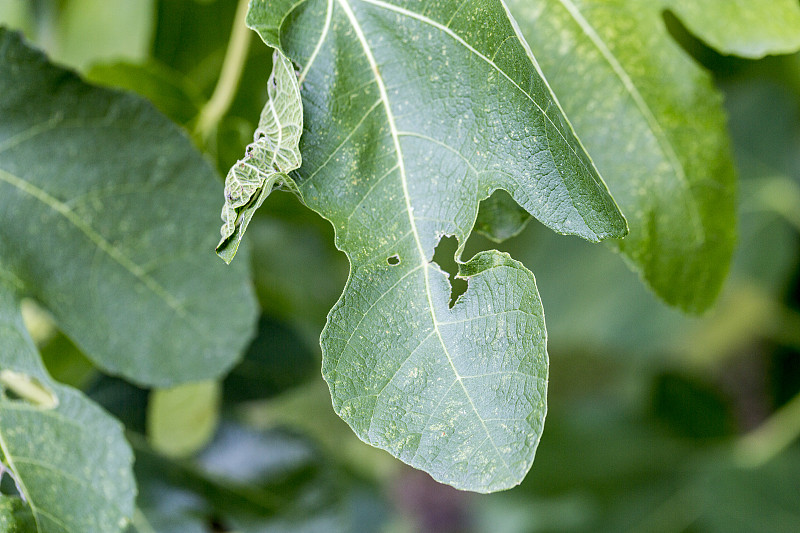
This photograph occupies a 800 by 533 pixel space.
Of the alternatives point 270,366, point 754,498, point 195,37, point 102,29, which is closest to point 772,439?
point 754,498

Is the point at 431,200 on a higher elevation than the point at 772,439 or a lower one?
higher

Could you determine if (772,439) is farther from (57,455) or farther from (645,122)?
(57,455)

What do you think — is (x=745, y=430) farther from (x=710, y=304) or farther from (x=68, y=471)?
(x=68, y=471)

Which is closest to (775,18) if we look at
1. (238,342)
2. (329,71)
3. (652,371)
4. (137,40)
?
(329,71)

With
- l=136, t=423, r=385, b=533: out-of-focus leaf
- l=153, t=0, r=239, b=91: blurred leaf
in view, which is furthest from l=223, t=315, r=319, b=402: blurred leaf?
l=153, t=0, r=239, b=91: blurred leaf

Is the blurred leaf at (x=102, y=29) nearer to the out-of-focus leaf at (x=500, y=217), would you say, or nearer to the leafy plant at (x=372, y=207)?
the leafy plant at (x=372, y=207)

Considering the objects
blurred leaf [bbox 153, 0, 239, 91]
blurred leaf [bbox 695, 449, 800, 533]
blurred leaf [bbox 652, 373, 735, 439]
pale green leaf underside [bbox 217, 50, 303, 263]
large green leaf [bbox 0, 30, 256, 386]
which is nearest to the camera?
pale green leaf underside [bbox 217, 50, 303, 263]

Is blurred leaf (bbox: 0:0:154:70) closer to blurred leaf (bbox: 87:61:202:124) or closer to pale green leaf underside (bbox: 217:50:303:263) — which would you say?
blurred leaf (bbox: 87:61:202:124)
